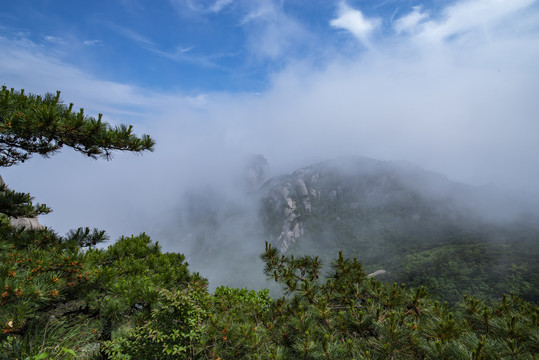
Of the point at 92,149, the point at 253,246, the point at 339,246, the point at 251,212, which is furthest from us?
the point at 251,212

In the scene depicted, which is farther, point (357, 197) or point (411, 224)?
point (357, 197)

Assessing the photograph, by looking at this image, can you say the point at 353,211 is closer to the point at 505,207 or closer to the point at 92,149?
the point at 505,207

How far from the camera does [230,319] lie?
436cm

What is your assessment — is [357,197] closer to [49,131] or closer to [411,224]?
[411,224]

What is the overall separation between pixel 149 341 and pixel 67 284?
1.69 m

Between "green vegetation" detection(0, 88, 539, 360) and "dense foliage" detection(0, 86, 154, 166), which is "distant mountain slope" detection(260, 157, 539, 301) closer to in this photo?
"green vegetation" detection(0, 88, 539, 360)

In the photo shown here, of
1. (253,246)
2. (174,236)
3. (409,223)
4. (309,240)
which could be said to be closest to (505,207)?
(409,223)

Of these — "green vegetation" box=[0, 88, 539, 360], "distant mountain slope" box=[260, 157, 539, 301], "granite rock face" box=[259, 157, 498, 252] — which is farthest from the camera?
"granite rock face" box=[259, 157, 498, 252]

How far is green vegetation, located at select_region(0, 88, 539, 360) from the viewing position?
9.30ft

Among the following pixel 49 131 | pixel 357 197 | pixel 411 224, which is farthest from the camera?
pixel 357 197

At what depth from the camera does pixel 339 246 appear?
94188mm

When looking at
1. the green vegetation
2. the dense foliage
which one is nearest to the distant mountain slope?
the green vegetation

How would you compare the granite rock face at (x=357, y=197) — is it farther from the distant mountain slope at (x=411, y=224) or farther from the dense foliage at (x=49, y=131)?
the dense foliage at (x=49, y=131)

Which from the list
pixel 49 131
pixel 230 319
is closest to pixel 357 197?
pixel 230 319
